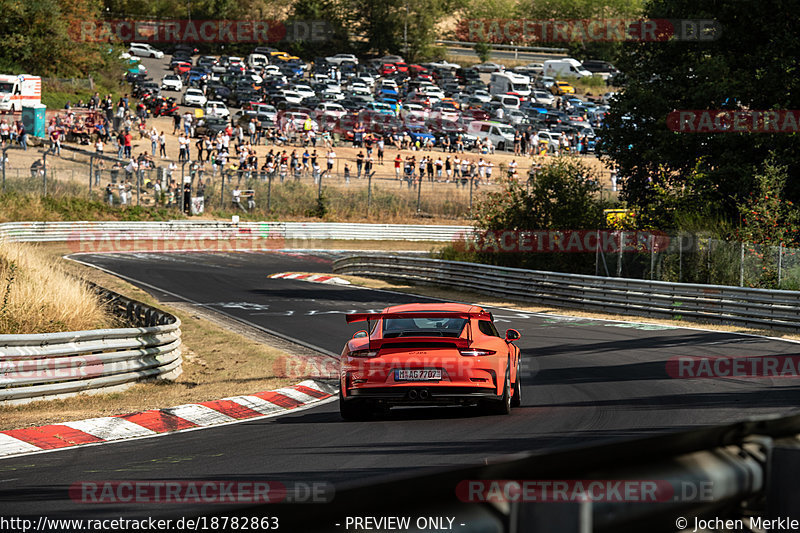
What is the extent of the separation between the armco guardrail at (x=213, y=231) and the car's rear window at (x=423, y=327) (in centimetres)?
2787

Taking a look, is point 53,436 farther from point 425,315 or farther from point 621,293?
point 621,293

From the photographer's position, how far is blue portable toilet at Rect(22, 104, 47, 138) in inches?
2224

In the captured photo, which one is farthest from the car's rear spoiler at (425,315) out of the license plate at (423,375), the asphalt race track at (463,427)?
the asphalt race track at (463,427)

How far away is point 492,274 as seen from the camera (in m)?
30.0

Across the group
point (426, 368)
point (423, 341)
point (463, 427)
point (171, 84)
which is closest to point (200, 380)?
point (423, 341)

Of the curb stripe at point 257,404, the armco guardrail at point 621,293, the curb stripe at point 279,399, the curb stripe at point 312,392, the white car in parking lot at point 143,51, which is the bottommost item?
the armco guardrail at point 621,293

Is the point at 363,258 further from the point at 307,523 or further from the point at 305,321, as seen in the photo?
the point at 307,523

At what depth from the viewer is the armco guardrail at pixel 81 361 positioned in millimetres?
12617

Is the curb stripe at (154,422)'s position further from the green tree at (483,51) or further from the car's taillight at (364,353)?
the green tree at (483,51)

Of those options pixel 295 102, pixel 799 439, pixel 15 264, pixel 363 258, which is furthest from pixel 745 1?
pixel 295 102

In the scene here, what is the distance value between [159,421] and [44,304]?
5125mm

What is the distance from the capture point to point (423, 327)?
11.5m

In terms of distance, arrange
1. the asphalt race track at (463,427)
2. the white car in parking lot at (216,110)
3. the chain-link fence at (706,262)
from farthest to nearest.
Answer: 1. the white car in parking lot at (216,110)
2. the chain-link fence at (706,262)
3. the asphalt race track at (463,427)

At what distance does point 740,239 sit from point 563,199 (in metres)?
6.73
